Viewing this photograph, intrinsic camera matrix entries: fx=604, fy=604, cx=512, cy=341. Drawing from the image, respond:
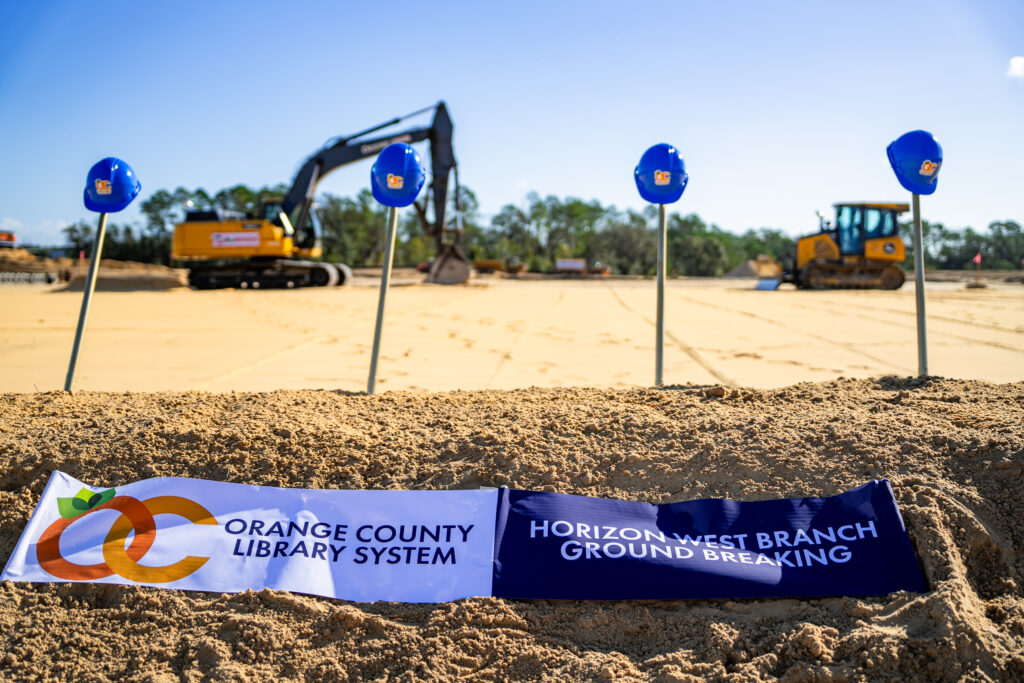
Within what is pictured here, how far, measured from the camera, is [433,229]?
19875mm

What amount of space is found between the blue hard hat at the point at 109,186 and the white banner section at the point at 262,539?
2385 millimetres

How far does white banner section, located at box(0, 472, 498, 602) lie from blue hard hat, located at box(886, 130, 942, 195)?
377 cm

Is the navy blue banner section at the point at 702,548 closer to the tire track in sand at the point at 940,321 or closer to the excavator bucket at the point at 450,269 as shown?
the tire track in sand at the point at 940,321

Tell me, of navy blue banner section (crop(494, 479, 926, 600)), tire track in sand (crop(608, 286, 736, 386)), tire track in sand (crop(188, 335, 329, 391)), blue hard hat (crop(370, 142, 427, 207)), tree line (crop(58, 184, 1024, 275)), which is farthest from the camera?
tree line (crop(58, 184, 1024, 275))

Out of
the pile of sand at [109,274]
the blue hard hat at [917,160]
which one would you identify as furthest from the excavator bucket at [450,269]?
the blue hard hat at [917,160]

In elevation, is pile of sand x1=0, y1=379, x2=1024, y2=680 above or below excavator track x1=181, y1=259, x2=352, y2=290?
below

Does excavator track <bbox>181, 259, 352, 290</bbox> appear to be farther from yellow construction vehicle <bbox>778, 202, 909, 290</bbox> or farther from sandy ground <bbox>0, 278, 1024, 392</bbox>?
yellow construction vehicle <bbox>778, 202, 909, 290</bbox>

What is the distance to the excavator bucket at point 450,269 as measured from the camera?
848 inches

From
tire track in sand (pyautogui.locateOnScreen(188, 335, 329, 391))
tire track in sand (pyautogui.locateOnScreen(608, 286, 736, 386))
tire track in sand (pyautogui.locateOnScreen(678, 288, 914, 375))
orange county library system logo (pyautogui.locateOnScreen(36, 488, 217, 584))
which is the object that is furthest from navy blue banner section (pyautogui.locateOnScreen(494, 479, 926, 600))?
tire track in sand (pyautogui.locateOnScreen(678, 288, 914, 375))

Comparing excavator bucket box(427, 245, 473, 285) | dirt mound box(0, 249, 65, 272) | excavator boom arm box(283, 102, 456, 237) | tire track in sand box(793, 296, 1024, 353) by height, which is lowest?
tire track in sand box(793, 296, 1024, 353)

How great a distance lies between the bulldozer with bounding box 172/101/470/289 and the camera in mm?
18781

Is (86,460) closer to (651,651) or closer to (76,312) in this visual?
(651,651)

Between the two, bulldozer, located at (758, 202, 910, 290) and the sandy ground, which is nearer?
the sandy ground

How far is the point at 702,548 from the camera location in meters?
2.31
